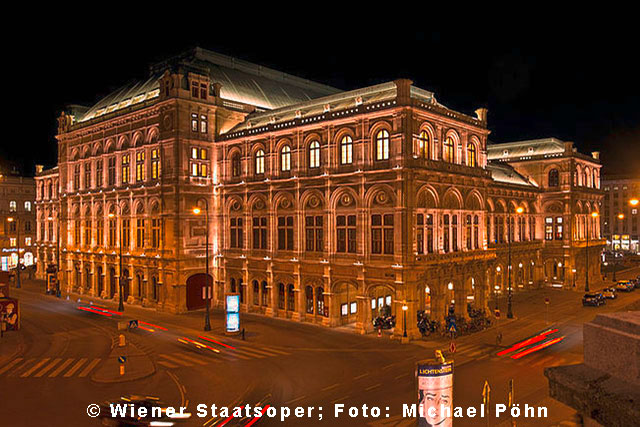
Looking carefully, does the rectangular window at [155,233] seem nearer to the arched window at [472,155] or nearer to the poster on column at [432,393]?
the arched window at [472,155]

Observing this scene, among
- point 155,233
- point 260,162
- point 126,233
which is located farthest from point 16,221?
point 260,162

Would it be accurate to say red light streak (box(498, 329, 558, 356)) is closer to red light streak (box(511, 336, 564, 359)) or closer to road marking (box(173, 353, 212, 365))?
red light streak (box(511, 336, 564, 359))

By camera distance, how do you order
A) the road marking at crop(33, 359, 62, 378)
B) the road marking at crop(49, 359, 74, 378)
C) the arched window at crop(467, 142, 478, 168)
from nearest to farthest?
the road marking at crop(33, 359, 62, 378), the road marking at crop(49, 359, 74, 378), the arched window at crop(467, 142, 478, 168)

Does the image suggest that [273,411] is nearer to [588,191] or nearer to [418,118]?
[418,118]

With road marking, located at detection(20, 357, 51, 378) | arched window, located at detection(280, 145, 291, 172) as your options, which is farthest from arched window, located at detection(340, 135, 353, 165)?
road marking, located at detection(20, 357, 51, 378)

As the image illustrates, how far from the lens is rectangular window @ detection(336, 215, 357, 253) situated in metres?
45.4

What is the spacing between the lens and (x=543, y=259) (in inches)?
2945

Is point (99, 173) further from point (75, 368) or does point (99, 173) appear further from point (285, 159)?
point (75, 368)

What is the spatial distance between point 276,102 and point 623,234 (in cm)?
12655

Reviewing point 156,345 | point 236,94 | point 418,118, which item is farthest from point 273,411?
point 236,94

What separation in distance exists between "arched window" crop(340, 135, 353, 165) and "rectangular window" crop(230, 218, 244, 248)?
1579 cm

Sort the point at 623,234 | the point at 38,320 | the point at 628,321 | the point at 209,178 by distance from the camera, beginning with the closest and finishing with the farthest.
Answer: the point at 628,321 < the point at 38,320 < the point at 209,178 < the point at 623,234

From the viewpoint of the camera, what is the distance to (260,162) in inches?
2141

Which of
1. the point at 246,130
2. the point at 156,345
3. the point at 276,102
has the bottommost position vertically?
the point at 156,345
